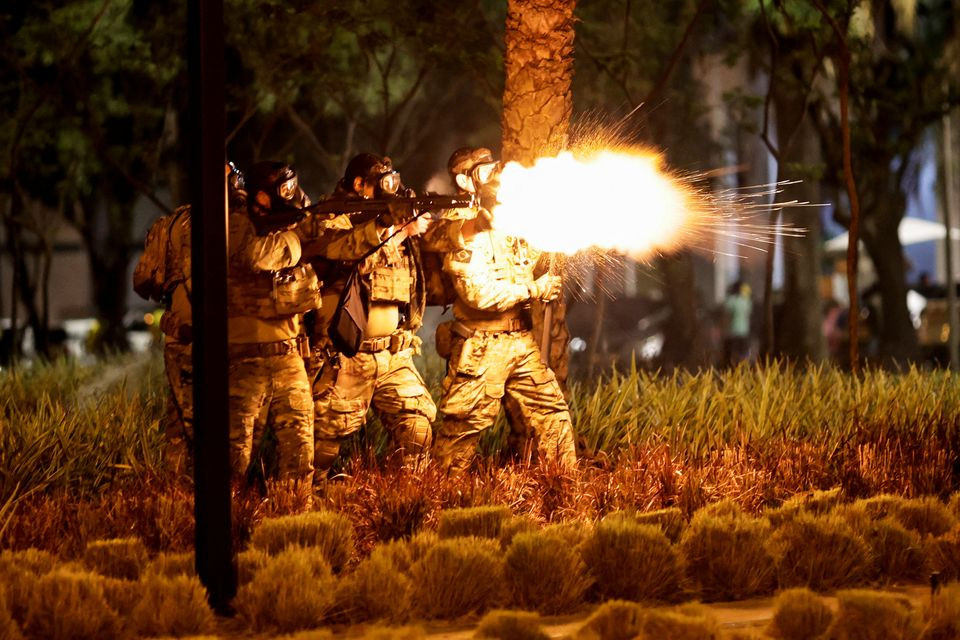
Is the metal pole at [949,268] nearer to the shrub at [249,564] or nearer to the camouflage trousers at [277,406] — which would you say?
the camouflage trousers at [277,406]

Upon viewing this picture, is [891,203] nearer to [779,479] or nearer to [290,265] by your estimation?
[779,479]

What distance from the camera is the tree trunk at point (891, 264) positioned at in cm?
2083

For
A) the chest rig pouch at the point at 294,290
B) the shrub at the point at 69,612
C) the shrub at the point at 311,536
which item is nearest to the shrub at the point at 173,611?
the shrub at the point at 69,612

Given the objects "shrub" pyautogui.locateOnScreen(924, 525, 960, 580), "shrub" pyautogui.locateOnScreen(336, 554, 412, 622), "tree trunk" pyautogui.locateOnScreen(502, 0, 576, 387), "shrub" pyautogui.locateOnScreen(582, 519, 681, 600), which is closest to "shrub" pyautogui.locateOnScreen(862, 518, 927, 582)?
"shrub" pyautogui.locateOnScreen(924, 525, 960, 580)

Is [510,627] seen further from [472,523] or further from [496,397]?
[496,397]

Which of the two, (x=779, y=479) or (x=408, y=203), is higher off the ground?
(x=408, y=203)

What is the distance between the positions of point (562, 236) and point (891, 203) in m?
13.6

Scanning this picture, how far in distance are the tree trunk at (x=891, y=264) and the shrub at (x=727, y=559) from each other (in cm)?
1475

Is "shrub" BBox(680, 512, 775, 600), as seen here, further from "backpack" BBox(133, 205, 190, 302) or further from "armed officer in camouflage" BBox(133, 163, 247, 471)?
"backpack" BBox(133, 205, 190, 302)

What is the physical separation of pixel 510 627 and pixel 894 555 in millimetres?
2297

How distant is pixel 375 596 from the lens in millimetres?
6000

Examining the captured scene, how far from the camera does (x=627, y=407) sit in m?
10.7

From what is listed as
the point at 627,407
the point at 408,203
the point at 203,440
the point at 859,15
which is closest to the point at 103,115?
the point at 859,15

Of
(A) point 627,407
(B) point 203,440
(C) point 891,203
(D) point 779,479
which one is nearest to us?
(B) point 203,440
